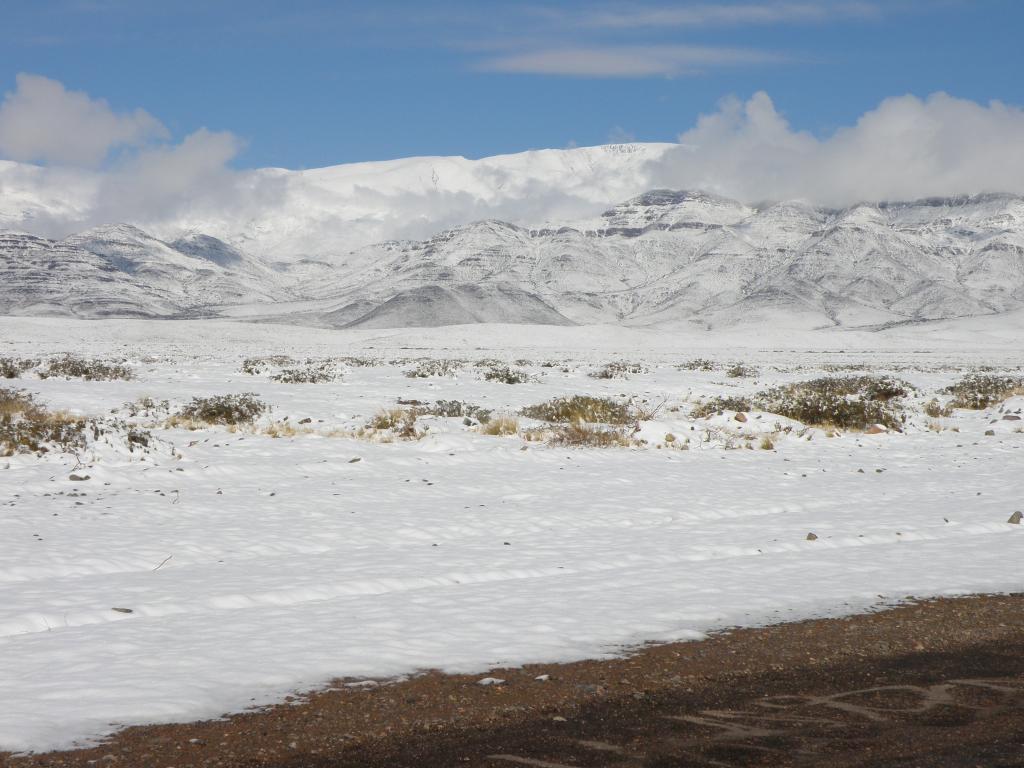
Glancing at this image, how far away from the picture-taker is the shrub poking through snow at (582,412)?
2034 cm

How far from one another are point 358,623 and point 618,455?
10.6 m

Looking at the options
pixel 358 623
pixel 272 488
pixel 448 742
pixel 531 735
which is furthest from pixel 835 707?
pixel 272 488

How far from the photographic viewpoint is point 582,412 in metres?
21.2

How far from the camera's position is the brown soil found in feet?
14.7

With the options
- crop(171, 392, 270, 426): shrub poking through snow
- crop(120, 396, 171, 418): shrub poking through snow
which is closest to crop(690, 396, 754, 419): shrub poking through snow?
crop(171, 392, 270, 426): shrub poking through snow

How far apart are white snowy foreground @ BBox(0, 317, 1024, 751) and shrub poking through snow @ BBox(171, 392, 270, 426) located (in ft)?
2.02

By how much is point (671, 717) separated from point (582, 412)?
1617 cm

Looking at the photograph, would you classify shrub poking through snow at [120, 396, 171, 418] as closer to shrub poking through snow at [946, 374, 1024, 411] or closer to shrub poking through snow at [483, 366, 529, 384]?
shrub poking through snow at [483, 366, 529, 384]

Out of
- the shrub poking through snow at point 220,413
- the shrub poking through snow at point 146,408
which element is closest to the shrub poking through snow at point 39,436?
the shrub poking through snow at point 220,413

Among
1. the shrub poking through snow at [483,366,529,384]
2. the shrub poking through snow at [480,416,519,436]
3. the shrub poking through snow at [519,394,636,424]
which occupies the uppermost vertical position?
the shrub poking through snow at [483,366,529,384]

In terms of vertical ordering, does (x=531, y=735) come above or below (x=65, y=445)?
below

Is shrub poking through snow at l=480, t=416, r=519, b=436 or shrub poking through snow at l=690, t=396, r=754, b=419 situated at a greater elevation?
shrub poking through snow at l=690, t=396, r=754, b=419

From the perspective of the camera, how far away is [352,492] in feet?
43.3

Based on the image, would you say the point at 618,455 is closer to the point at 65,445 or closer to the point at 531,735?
the point at 65,445
